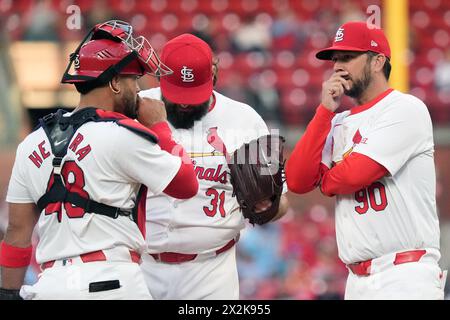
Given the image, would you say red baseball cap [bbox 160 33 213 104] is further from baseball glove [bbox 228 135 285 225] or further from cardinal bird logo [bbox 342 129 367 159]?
cardinal bird logo [bbox 342 129 367 159]

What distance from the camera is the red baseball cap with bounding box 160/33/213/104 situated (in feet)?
14.9

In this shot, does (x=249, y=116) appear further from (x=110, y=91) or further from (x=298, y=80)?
(x=298, y=80)

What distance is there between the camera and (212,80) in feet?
15.3

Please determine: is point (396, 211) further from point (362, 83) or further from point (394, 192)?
point (362, 83)

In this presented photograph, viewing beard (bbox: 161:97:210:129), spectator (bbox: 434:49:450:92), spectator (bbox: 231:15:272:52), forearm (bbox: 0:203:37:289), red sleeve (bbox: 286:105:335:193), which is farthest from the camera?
spectator (bbox: 231:15:272:52)

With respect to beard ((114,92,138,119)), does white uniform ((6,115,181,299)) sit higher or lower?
lower

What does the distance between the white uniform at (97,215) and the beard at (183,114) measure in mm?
965

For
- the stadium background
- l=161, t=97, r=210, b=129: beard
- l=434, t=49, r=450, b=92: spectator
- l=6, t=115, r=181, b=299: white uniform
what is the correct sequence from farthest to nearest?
1. l=434, t=49, r=450, b=92: spectator
2. the stadium background
3. l=161, t=97, r=210, b=129: beard
4. l=6, t=115, r=181, b=299: white uniform

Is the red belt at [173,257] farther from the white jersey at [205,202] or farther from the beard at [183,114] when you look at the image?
the beard at [183,114]

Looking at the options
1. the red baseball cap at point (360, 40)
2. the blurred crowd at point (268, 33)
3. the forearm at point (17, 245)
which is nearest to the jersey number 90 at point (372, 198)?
the red baseball cap at point (360, 40)

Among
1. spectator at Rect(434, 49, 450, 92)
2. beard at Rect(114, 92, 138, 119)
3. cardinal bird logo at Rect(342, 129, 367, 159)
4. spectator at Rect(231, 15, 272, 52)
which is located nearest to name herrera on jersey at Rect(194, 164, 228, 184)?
cardinal bird logo at Rect(342, 129, 367, 159)

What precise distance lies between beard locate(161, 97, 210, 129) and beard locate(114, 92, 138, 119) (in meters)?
0.79

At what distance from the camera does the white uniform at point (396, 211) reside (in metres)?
4.04

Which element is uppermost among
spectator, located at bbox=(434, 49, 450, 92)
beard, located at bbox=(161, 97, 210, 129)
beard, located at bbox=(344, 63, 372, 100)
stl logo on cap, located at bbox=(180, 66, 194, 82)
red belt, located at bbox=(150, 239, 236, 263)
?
stl logo on cap, located at bbox=(180, 66, 194, 82)
